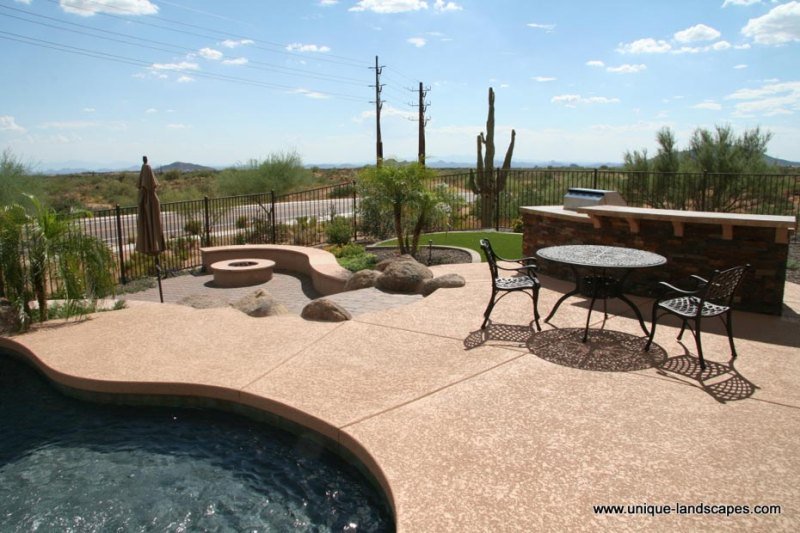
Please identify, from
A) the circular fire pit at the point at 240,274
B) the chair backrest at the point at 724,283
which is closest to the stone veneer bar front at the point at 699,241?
the chair backrest at the point at 724,283

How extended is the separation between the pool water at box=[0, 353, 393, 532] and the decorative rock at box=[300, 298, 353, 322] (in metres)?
2.39

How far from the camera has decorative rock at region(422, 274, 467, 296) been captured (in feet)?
29.8

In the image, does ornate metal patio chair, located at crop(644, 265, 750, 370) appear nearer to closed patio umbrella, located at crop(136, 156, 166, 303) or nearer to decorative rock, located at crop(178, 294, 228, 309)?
decorative rock, located at crop(178, 294, 228, 309)

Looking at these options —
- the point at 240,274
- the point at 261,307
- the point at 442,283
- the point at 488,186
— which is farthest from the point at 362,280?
the point at 488,186

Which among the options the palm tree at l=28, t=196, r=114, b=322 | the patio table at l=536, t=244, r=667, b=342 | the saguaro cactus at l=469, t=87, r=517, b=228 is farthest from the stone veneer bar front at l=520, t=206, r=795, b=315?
the saguaro cactus at l=469, t=87, r=517, b=228

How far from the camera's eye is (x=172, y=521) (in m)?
3.83

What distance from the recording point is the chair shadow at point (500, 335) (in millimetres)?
6324

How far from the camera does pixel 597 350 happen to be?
6031mm

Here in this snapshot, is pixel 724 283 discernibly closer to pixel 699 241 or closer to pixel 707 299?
pixel 707 299

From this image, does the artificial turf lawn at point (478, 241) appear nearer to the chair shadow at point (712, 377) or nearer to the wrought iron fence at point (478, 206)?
the wrought iron fence at point (478, 206)

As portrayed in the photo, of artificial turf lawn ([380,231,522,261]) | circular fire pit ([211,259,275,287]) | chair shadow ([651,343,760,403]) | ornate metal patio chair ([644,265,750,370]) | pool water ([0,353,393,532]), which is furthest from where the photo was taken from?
artificial turf lawn ([380,231,522,261])

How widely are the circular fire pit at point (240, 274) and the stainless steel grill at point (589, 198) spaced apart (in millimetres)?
6511

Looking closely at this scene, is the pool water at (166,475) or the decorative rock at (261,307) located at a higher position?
the decorative rock at (261,307)

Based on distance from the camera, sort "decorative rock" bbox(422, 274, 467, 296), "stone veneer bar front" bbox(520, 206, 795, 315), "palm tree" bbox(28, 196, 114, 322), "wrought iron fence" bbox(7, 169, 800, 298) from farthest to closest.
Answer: "wrought iron fence" bbox(7, 169, 800, 298) → "decorative rock" bbox(422, 274, 467, 296) → "palm tree" bbox(28, 196, 114, 322) → "stone veneer bar front" bbox(520, 206, 795, 315)
